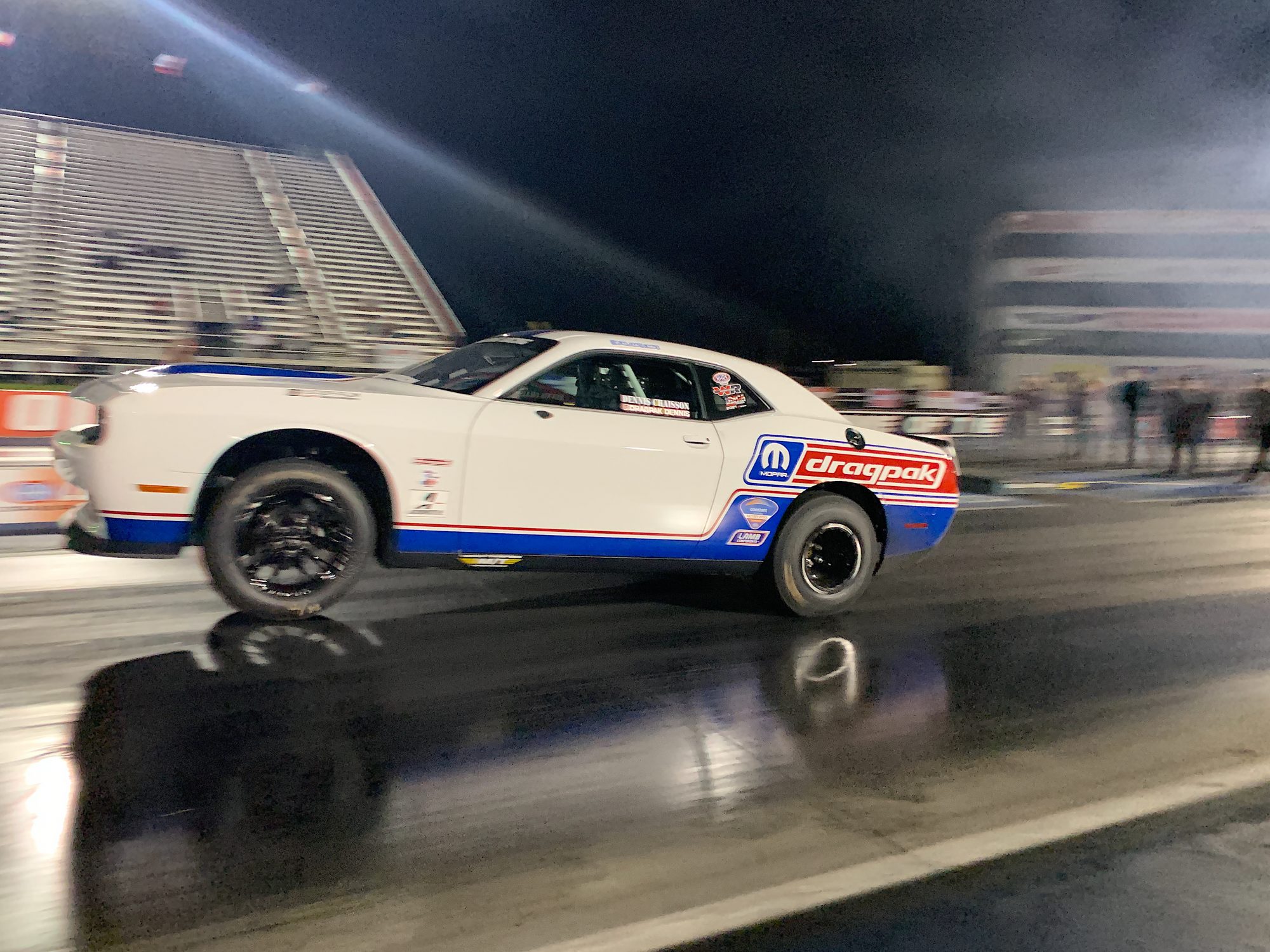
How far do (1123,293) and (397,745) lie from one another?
49247 mm

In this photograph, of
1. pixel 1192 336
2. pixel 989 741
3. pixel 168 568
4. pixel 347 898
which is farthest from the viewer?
pixel 1192 336

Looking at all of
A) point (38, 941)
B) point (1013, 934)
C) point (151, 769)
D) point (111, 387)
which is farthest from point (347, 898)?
point (111, 387)

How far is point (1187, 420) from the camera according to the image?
14289 millimetres

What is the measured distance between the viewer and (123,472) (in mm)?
4008

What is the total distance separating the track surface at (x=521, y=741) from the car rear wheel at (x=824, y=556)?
190 millimetres

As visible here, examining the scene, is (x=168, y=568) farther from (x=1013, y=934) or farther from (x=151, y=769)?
(x=1013, y=934)

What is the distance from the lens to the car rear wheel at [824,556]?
5254 mm

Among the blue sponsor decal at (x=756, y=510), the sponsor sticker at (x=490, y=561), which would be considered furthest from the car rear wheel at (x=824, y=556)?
the sponsor sticker at (x=490, y=561)

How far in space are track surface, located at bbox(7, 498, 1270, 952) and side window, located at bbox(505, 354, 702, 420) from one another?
3.84 feet

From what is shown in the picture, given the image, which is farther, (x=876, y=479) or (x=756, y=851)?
(x=876, y=479)

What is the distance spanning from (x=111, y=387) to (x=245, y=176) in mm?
27065

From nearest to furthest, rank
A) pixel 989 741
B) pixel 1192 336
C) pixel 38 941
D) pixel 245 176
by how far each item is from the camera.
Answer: pixel 38 941 < pixel 989 741 < pixel 245 176 < pixel 1192 336

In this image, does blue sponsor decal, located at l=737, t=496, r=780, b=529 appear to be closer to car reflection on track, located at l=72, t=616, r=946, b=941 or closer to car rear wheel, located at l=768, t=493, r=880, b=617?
car rear wheel, located at l=768, t=493, r=880, b=617

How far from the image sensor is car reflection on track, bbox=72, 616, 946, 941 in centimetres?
255
